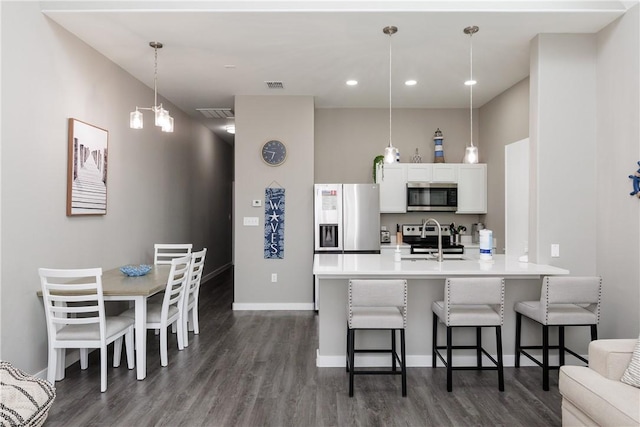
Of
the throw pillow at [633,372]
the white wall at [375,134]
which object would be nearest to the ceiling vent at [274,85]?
the white wall at [375,134]

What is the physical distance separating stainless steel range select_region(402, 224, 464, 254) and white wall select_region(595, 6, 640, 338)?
2135mm

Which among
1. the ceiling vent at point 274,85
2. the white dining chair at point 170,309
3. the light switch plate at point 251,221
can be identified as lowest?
the white dining chair at point 170,309

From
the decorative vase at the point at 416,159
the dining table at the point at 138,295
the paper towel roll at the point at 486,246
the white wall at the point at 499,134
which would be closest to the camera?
the dining table at the point at 138,295

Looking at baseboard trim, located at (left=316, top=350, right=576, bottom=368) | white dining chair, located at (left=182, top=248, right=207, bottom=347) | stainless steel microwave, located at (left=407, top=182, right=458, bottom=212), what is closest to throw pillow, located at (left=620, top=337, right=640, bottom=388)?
baseboard trim, located at (left=316, top=350, right=576, bottom=368)

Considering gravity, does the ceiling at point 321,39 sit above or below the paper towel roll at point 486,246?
above

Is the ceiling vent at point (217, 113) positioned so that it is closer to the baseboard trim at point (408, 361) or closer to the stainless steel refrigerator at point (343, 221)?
the stainless steel refrigerator at point (343, 221)

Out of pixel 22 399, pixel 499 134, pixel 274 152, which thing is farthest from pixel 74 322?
pixel 499 134

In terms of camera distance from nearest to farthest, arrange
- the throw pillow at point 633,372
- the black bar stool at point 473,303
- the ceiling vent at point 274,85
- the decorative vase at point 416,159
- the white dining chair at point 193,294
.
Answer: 1. the throw pillow at point 633,372
2. the black bar stool at point 473,303
3. the white dining chair at point 193,294
4. the ceiling vent at point 274,85
5. the decorative vase at point 416,159

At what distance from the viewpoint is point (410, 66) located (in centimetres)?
450

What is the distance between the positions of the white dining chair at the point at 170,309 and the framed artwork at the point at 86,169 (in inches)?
39.6

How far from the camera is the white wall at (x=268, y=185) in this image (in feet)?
18.6

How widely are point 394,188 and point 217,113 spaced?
120 inches

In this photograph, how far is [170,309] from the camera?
3797 mm

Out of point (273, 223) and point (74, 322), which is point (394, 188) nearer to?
point (273, 223)
